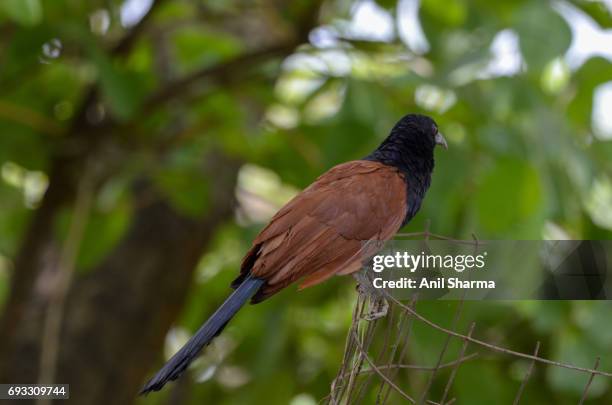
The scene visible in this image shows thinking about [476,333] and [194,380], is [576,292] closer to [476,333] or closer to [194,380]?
[476,333]

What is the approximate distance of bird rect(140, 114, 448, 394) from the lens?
853 mm

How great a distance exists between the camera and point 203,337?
824 millimetres

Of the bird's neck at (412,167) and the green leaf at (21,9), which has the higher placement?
the bird's neck at (412,167)

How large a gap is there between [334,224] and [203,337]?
162 mm

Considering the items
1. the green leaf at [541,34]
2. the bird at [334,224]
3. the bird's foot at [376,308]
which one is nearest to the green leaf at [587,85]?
the green leaf at [541,34]

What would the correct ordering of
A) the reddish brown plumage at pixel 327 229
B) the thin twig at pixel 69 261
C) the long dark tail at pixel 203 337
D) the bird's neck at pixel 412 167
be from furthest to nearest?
the thin twig at pixel 69 261 < the bird's neck at pixel 412 167 < the reddish brown plumage at pixel 327 229 < the long dark tail at pixel 203 337

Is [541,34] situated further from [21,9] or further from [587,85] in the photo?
[21,9]

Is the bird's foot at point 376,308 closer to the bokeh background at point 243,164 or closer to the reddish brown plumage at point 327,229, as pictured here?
the reddish brown plumage at point 327,229

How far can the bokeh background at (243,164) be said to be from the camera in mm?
1749

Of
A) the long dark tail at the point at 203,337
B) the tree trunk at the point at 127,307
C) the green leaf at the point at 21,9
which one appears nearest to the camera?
the long dark tail at the point at 203,337

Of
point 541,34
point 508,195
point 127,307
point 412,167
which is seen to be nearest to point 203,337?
point 412,167

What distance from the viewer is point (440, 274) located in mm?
924

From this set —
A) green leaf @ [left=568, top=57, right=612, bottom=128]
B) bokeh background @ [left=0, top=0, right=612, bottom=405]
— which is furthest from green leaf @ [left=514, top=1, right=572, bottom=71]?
green leaf @ [left=568, top=57, right=612, bottom=128]

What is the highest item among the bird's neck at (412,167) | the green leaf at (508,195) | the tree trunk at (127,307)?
the bird's neck at (412,167)
